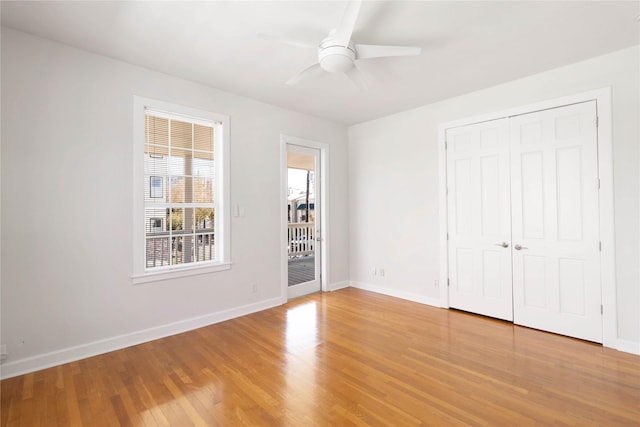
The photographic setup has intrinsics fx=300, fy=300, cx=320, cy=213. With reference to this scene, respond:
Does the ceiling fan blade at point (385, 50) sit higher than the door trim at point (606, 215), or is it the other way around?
the ceiling fan blade at point (385, 50)

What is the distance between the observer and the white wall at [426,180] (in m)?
2.83

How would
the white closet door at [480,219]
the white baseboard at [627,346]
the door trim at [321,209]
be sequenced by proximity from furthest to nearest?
the door trim at [321,209]
the white closet door at [480,219]
the white baseboard at [627,346]

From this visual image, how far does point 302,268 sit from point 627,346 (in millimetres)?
3872

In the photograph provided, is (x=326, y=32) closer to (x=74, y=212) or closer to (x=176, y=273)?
(x=74, y=212)

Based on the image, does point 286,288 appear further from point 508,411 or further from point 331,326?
A: point 508,411

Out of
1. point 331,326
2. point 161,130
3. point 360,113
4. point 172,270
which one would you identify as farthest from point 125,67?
point 331,326

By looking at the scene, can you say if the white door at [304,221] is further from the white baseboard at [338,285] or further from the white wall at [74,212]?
the white wall at [74,212]

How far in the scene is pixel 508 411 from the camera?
1994 mm

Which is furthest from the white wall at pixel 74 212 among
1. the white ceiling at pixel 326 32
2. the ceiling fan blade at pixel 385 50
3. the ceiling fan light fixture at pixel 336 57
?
the ceiling fan blade at pixel 385 50

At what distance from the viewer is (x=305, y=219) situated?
195 inches

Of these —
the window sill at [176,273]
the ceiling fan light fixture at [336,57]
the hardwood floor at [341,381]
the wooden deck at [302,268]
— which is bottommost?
the hardwood floor at [341,381]

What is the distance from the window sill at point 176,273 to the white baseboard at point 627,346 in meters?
4.14

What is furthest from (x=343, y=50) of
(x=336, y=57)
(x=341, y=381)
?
(x=341, y=381)

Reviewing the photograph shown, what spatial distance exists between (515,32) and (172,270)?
4.03 m
